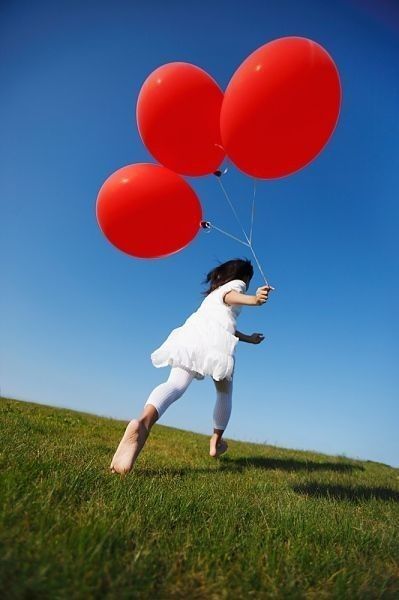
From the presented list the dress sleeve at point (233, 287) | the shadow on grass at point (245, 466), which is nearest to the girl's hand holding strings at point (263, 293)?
the dress sleeve at point (233, 287)

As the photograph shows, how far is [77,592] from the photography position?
1238 millimetres

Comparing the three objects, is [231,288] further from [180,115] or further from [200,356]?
[180,115]

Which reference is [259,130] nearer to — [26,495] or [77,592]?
[26,495]

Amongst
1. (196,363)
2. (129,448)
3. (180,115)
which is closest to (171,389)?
(196,363)

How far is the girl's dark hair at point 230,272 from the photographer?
456cm

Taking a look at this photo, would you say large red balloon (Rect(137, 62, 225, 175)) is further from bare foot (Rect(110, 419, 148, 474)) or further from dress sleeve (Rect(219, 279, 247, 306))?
bare foot (Rect(110, 419, 148, 474))

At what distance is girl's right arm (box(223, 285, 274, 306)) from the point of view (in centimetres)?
366

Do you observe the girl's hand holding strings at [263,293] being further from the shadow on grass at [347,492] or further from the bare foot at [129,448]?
the shadow on grass at [347,492]

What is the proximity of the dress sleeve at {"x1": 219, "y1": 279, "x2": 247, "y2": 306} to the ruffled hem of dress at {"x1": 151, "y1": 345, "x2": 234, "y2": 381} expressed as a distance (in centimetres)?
62

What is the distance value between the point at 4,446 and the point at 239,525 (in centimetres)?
177

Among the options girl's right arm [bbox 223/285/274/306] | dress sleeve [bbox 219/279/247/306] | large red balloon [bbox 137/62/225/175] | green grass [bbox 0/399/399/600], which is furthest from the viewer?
dress sleeve [bbox 219/279/247/306]

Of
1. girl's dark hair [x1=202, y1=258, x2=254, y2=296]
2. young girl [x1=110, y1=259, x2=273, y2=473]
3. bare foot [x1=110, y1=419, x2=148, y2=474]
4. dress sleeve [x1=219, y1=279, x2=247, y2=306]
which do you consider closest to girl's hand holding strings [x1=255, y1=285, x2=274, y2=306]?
young girl [x1=110, y1=259, x2=273, y2=473]

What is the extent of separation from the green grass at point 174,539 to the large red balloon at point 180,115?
9.54 feet

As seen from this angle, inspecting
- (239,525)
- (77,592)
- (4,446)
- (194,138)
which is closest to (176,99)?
(194,138)
